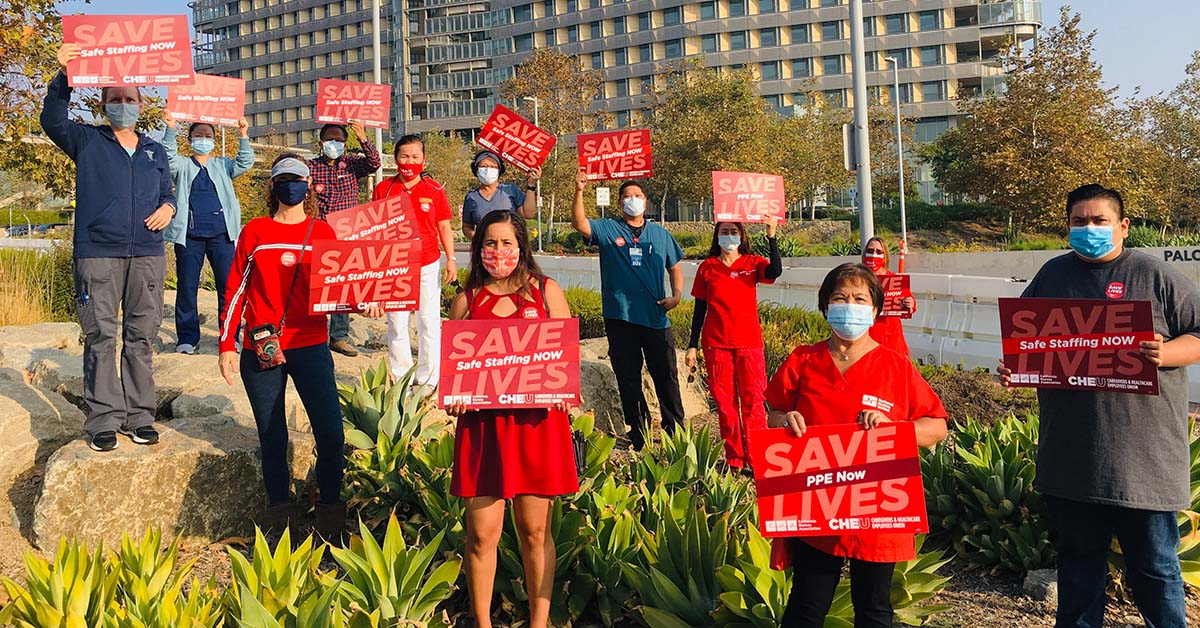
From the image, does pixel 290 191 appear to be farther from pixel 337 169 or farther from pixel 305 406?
pixel 337 169

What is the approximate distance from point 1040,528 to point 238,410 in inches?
200

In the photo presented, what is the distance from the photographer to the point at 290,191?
5172 millimetres

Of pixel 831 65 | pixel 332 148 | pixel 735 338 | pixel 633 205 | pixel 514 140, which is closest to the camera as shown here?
pixel 735 338

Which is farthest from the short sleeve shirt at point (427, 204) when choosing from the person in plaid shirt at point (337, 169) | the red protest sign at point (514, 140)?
the red protest sign at point (514, 140)

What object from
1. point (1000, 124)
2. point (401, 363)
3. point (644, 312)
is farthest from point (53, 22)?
point (1000, 124)

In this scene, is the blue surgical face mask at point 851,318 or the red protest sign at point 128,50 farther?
the red protest sign at point 128,50

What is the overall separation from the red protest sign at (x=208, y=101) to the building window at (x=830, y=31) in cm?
6948

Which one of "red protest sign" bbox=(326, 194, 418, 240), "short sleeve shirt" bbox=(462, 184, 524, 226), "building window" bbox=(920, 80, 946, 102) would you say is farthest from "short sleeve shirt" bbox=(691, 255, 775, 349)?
"building window" bbox=(920, 80, 946, 102)

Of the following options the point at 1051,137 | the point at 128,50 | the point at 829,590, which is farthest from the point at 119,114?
the point at 1051,137

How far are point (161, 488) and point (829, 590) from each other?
375 cm

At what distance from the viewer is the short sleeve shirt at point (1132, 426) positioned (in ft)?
12.0

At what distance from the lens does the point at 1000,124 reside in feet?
120

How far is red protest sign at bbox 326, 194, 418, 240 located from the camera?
17.7ft

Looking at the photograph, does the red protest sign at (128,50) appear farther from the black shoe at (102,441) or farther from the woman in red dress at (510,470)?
the woman in red dress at (510,470)
